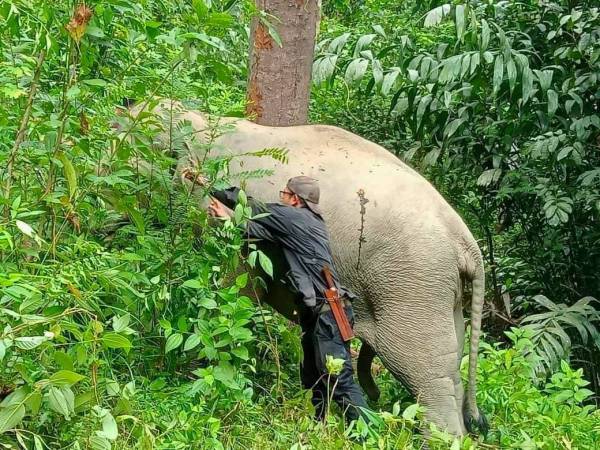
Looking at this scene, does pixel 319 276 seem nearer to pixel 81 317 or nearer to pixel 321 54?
pixel 81 317

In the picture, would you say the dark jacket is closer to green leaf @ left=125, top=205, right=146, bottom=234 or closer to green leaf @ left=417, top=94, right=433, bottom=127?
green leaf @ left=125, top=205, right=146, bottom=234

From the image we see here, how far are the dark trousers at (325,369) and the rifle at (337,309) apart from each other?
0.16ft

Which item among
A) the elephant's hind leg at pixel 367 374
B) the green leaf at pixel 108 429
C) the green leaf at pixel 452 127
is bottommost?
the elephant's hind leg at pixel 367 374

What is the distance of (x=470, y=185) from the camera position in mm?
8570

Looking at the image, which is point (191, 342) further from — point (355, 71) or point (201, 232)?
point (355, 71)

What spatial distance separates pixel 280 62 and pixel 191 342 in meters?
2.77

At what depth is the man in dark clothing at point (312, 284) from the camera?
5172 millimetres

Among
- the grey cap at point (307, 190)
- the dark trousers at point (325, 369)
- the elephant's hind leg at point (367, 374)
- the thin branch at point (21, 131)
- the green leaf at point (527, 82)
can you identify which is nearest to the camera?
the thin branch at point (21, 131)

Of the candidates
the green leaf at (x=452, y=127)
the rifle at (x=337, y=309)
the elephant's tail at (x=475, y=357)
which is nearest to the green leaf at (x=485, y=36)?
the green leaf at (x=452, y=127)

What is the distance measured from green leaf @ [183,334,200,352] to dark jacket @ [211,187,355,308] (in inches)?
31.1

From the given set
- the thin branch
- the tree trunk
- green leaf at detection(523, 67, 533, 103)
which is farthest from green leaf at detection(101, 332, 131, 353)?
green leaf at detection(523, 67, 533, 103)

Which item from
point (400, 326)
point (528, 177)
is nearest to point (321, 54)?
point (528, 177)

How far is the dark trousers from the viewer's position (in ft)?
16.9

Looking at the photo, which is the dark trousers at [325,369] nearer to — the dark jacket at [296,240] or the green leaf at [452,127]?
the dark jacket at [296,240]
